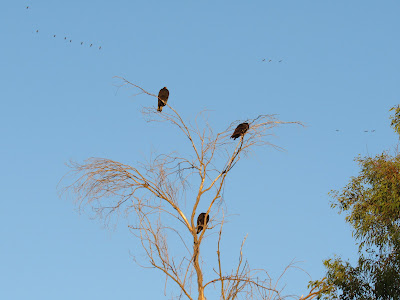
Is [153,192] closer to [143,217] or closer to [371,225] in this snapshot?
[143,217]

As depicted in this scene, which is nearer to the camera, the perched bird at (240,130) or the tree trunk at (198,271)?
the tree trunk at (198,271)

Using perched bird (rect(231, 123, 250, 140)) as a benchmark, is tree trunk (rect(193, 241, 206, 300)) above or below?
below

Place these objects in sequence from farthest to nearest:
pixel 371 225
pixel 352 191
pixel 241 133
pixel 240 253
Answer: pixel 352 191 → pixel 371 225 → pixel 241 133 → pixel 240 253

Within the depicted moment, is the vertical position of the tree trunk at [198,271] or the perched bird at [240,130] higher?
the perched bird at [240,130]

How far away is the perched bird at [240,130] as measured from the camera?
7270 mm

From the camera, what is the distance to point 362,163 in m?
15.3

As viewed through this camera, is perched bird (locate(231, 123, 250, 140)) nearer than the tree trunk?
No

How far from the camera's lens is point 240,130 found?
7.48m

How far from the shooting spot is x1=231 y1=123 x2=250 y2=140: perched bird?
286 inches

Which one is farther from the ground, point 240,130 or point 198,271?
point 240,130

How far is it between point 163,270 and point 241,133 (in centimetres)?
171

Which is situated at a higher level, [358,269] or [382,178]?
[382,178]

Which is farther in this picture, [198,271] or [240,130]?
[240,130]

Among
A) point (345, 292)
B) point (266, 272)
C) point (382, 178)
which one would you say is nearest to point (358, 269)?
point (345, 292)
